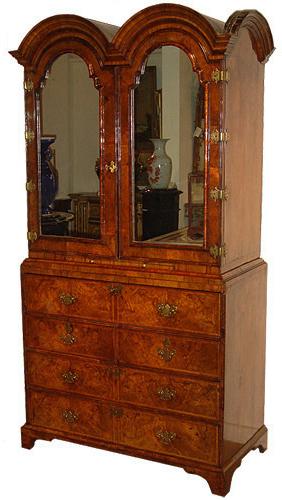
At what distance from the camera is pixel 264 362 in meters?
3.97

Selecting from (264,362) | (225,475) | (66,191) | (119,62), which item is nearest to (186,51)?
(119,62)

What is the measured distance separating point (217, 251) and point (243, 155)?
50cm

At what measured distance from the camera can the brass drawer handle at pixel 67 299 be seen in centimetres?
378

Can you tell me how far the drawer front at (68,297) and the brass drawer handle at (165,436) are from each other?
0.58m

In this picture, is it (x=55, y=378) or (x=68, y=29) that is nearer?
(x=68, y=29)

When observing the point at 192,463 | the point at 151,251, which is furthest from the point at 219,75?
the point at 192,463

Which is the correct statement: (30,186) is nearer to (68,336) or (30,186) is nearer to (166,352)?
(68,336)

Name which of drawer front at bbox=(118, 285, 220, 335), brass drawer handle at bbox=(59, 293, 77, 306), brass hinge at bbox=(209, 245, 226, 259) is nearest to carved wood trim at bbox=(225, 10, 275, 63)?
brass hinge at bbox=(209, 245, 226, 259)

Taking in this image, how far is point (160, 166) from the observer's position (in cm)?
353

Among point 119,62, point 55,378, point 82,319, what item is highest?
point 119,62

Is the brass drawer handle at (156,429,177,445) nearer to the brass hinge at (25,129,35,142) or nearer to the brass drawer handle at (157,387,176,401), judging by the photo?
the brass drawer handle at (157,387,176,401)

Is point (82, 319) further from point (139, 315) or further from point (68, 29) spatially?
point (68, 29)

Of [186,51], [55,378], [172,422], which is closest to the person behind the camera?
[186,51]

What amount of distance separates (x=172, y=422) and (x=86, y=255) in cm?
88
